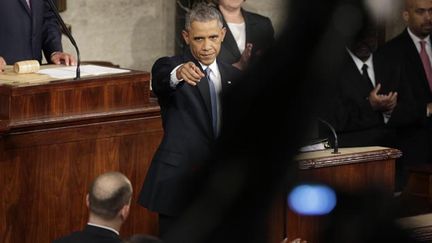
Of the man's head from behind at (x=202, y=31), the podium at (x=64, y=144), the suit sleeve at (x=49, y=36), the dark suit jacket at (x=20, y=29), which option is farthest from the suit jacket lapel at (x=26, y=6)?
the man's head from behind at (x=202, y=31)

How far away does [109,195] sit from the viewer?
4.15m

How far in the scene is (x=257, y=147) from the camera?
38 cm

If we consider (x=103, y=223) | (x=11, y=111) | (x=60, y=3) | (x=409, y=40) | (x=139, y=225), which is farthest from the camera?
(x=60, y=3)

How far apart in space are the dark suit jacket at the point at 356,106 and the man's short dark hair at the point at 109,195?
3.14 m

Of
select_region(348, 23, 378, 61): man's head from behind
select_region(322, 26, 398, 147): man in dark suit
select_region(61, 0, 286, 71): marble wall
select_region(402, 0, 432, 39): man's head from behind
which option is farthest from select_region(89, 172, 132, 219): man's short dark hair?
select_region(61, 0, 286, 71): marble wall

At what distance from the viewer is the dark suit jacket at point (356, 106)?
38 centimetres

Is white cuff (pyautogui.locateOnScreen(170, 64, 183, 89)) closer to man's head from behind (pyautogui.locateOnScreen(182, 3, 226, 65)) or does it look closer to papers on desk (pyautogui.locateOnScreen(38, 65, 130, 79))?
man's head from behind (pyautogui.locateOnScreen(182, 3, 226, 65))

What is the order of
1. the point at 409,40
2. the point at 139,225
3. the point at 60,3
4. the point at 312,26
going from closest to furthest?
the point at 312,26, the point at 409,40, the point at 139,225, the point at 60,3

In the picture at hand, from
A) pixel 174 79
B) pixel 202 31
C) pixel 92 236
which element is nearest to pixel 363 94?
pixel 174 79

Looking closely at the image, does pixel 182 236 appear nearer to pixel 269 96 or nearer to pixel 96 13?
pixel 269 96

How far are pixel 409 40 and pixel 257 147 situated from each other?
38 cm

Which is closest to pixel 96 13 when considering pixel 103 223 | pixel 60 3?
pixel 60 3

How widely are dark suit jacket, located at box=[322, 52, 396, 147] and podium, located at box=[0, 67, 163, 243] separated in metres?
3.53

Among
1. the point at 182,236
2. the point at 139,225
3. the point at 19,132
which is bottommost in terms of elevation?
the point at 139,225
